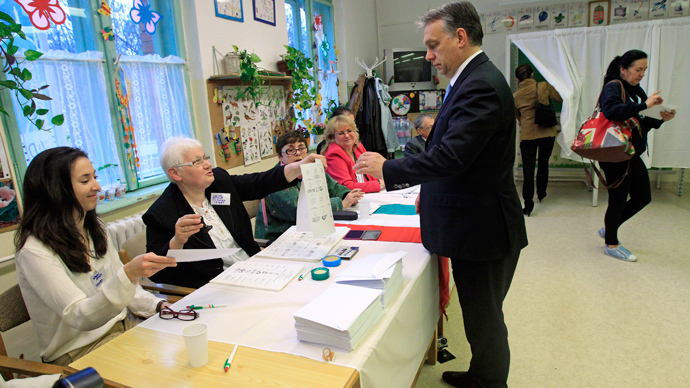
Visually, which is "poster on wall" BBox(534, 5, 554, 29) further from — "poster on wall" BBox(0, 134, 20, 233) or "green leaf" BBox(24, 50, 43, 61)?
"poster on wall" BBox(0, 134, 20, 233)

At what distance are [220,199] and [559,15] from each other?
19.4 feet

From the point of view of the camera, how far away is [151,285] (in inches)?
73.9

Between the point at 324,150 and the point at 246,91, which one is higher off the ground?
the point at 246,91

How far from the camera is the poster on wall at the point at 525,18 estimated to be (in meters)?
6.09

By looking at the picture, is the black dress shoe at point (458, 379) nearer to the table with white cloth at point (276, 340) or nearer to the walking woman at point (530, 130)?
the table with white cloth at point (276, 340)

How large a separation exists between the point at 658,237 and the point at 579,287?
59.6 inches

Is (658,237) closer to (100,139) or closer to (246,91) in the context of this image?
(246,91)

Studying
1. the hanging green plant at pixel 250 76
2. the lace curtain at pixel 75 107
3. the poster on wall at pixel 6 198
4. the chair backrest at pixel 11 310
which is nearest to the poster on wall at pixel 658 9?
the hanging green plant at pixel 250 76

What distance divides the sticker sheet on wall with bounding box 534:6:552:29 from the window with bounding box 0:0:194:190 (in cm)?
506

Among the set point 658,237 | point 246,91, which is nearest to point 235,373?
point 246,91

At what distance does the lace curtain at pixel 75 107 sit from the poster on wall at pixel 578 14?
234 inches

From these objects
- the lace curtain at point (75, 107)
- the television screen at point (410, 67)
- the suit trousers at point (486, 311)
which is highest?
the television screen at point (410, 67)

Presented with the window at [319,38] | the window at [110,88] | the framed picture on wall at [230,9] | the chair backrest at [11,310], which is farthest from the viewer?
the window at [319,38]

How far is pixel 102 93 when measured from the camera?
9.07 feet
